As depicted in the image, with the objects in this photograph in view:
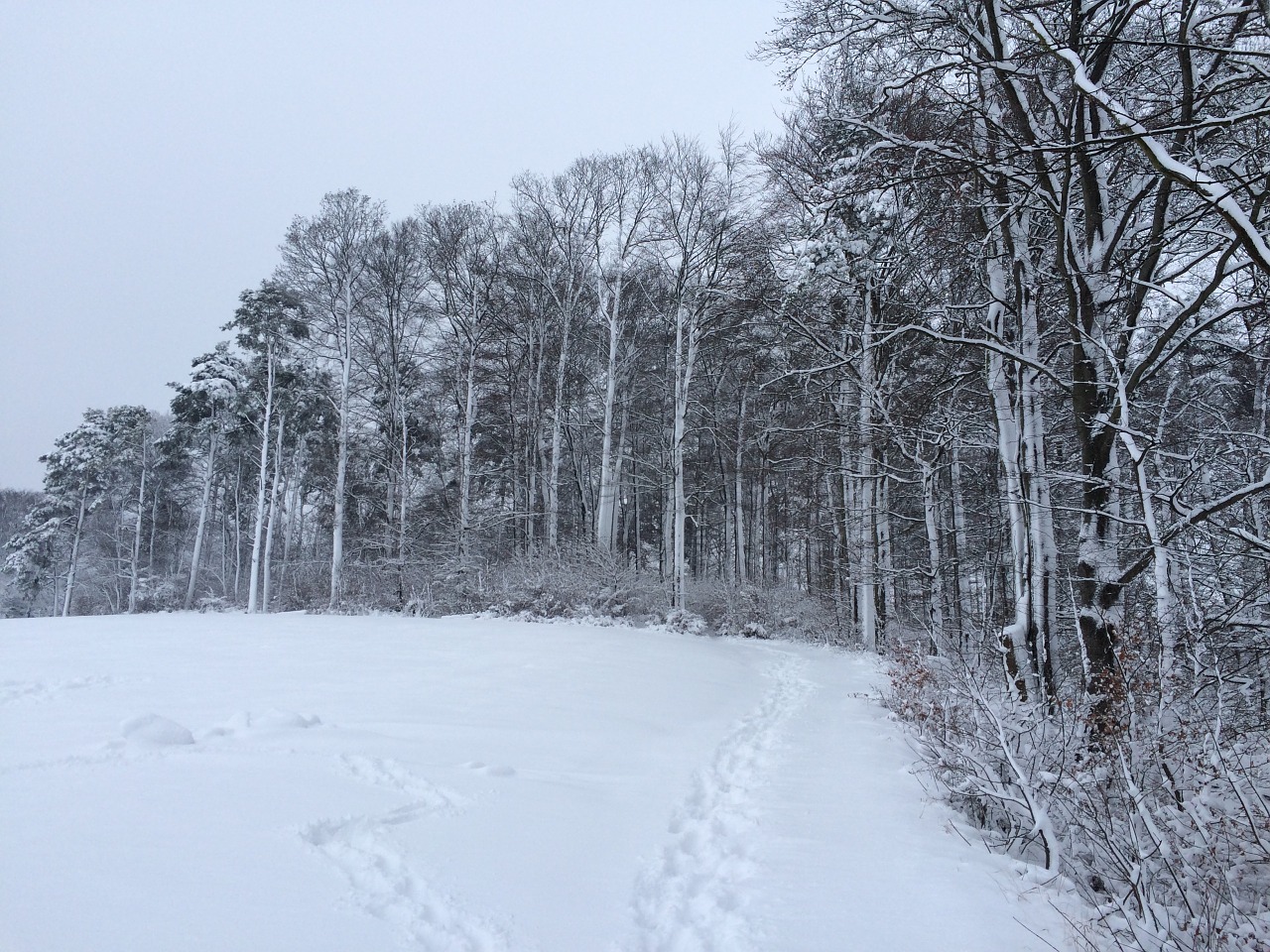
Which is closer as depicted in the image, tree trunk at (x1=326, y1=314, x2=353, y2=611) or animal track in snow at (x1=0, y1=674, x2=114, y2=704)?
animal track in snow at (x1=0, y1=674, x2=114, y2=704)

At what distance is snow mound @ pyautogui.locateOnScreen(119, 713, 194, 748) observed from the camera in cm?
359

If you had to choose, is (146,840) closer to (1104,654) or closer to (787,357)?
(1104,654)

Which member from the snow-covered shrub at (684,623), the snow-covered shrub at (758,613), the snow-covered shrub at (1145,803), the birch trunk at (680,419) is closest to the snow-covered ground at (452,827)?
the snow-covered shrub at (1145,803)

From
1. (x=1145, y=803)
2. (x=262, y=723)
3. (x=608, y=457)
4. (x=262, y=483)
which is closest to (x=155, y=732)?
(x=262, y=723)

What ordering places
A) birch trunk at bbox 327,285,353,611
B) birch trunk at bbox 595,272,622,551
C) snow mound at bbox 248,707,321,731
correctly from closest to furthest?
snow mound at bbox 248,707,321,731
birch trunk at bbox 595,272,622,551
birch trunk at bbox 327,285,353,611

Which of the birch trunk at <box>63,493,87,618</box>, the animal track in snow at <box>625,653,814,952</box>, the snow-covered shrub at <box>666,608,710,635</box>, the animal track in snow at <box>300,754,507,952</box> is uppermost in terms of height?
the birch trunk at <box>63,493,87,618</box>

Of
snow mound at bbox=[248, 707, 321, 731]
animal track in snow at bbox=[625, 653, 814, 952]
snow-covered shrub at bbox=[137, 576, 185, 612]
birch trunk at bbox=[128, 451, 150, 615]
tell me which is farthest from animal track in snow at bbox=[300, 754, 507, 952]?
snow-covered shrub at bbox=[137, 576, 185, 612]

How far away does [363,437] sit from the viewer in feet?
72.9

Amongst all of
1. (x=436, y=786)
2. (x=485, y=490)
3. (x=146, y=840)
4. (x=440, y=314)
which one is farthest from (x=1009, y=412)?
(x=485, y=490)

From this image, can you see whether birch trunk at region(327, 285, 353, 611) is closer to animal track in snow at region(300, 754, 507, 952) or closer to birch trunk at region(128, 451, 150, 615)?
birch trunk at region(128, 451, 150, 615)

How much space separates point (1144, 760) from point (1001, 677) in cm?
223

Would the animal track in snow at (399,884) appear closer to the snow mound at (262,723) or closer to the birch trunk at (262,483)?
the snow mound at (262,723)

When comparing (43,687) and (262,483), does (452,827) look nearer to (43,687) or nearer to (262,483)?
(43,687)

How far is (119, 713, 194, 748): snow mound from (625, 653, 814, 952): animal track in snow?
282 cm
